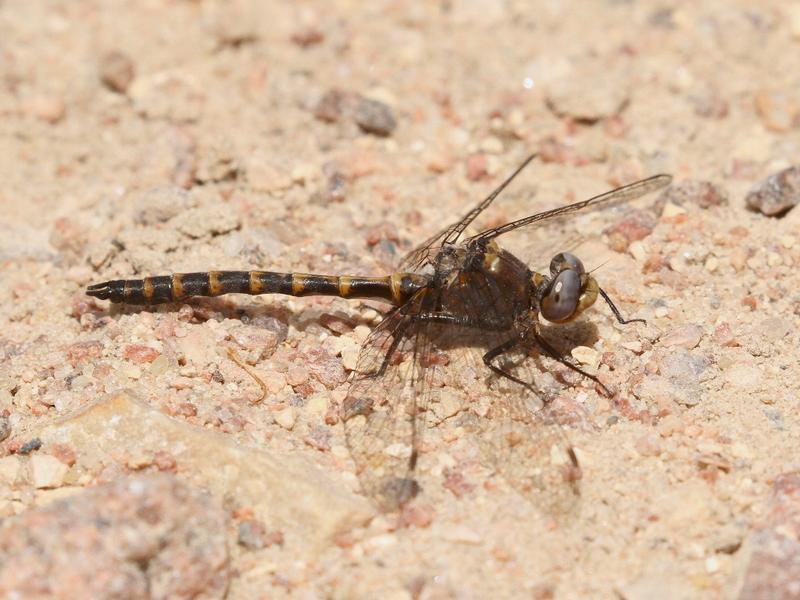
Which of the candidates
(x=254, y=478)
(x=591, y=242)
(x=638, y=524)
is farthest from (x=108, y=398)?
(x=591, y=242)

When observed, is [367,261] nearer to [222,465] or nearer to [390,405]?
[390,405]

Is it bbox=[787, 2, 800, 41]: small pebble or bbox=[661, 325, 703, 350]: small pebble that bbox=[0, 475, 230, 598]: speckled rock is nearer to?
bbox=[661, 325, 703, 350]: small pebble

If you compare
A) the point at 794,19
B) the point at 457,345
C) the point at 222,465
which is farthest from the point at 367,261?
the point at 794,19

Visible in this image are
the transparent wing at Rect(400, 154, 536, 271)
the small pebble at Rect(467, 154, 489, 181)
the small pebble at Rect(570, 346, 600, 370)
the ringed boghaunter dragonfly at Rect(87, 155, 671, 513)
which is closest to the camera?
the ringed boghaunter dragonfly at Rect(87, 155, 671, 513)

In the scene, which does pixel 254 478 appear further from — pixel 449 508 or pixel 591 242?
pixel 591 242

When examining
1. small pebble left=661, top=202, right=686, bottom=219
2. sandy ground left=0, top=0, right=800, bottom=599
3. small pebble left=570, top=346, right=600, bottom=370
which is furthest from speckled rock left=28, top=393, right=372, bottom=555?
small pebble left=661, top=202, right=686, bottom=219

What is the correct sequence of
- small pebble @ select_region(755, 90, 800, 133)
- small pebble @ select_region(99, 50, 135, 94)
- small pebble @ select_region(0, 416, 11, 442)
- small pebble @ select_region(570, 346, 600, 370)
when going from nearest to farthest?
small pebble @ select_region(0, 416, 11, 442) < small pebble @ select_region(570, 346, 600, 370) < small pebble @ select_region(755, 90, 800, 133) < small pebble @ select_region(99, 50, 135, 94)

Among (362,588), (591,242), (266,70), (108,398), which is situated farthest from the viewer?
(266,70)
